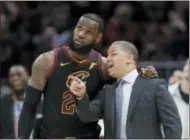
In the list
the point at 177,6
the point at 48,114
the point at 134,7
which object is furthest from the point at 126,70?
the point at 177,6

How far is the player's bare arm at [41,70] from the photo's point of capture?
13.6 feet

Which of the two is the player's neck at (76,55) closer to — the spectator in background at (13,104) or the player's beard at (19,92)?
the spectator in background at (13,104)

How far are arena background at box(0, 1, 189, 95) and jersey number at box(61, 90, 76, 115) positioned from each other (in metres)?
2.53

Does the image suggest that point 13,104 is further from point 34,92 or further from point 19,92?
point 34,92

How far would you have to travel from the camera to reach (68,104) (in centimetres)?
419

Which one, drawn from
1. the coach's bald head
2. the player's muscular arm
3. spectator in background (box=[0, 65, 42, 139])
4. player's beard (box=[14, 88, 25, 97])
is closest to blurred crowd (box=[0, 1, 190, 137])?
spectator in background (box=[0, 65, 42, 139])

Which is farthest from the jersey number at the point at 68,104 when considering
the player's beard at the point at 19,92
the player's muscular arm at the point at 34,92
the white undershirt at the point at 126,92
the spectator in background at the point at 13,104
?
the player's beard at the point at 19,92

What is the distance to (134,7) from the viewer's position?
828 cm

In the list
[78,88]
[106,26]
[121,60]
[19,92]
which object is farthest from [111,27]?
[78,88]

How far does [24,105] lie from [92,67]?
0.56 m

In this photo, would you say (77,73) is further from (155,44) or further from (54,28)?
(155,44)

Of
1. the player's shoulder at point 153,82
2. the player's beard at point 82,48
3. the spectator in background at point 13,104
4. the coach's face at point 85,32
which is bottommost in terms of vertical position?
the spectator in background at point 13,104

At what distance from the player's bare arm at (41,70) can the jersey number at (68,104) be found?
7.1 inches

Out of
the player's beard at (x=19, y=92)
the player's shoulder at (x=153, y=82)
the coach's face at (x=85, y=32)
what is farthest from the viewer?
the player's beard at (x=19, y=92)
